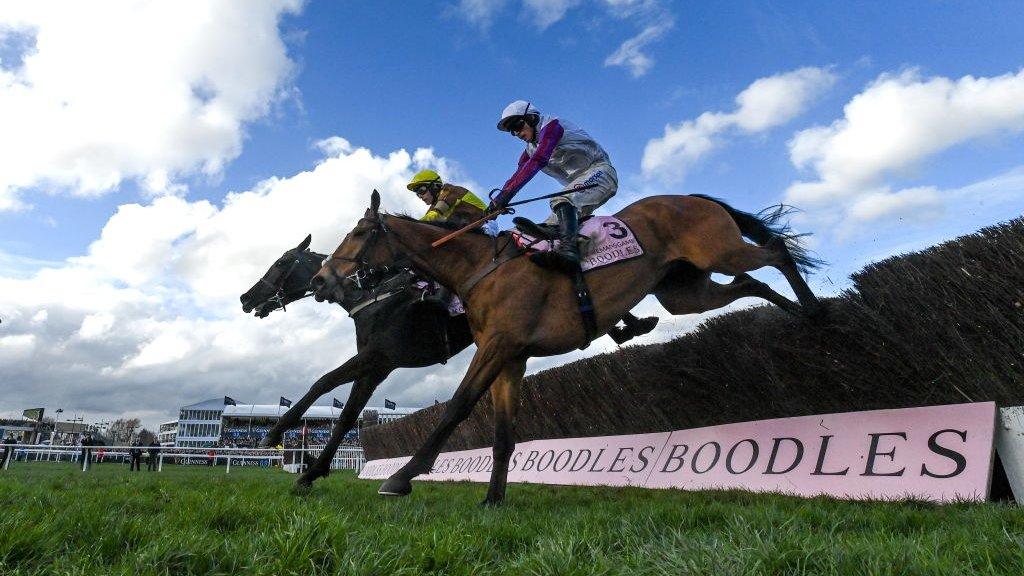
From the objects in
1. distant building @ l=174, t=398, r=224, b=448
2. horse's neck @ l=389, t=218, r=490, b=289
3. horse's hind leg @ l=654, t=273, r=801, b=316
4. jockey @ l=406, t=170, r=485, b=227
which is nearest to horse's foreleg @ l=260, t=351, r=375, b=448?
horse's neck @ l=389, t=218, r=490, b=289

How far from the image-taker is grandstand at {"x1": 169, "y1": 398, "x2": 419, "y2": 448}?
Answer: 144 feet

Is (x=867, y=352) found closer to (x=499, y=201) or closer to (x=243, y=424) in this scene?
(x=499, y=201)

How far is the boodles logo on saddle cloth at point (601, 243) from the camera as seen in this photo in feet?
14.7

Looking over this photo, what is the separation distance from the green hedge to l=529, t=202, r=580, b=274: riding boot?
7.27ft

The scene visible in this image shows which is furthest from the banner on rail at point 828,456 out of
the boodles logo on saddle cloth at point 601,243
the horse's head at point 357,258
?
the horse's head at point 357,258

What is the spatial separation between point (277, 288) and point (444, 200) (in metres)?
1.99

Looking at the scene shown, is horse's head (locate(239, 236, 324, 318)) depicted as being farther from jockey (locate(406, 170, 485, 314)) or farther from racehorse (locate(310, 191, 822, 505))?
racehorse (locate(310, 191, 822, 505))

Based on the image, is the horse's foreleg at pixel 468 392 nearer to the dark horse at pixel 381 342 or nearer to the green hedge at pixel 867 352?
the dark horse at pixel 381 342

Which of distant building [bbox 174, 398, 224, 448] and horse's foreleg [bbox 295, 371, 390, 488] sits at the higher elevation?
distant building [bbox 174, 398, 224, 448]

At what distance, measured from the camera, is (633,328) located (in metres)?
5.62

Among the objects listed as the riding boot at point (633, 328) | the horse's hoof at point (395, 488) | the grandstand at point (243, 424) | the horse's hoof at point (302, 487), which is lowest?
the horse's hoof at point (395, 488)

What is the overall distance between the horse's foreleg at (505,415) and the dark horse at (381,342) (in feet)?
3.15

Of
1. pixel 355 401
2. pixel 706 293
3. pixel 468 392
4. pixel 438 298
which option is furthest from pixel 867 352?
pixel 355 401

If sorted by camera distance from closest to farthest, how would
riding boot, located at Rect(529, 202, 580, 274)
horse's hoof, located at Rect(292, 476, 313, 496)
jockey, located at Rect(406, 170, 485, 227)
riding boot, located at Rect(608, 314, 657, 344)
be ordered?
riding boot, located at Rect(529, 202, 580, 274) → horse's hoof, located at Rect(292, 476, 313, 496) → jockey, located at Rect(406, 170, 485, 227) → riding boot, located at Rect(608, 314, 657, 344)
